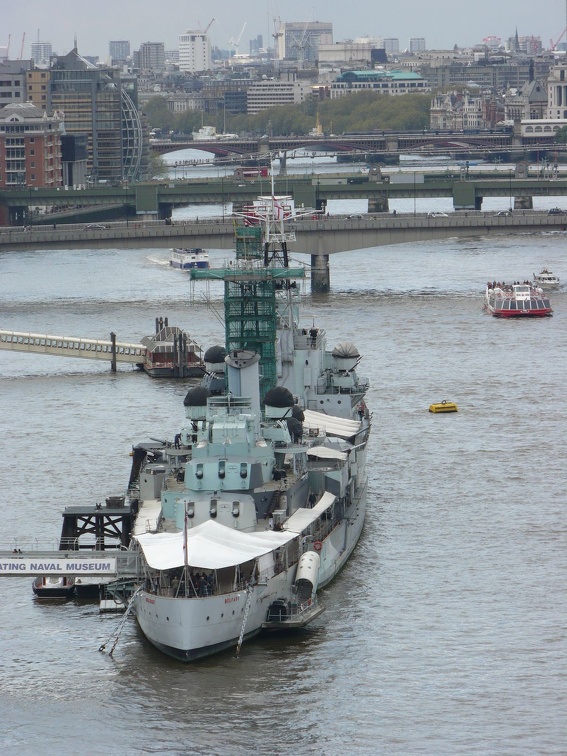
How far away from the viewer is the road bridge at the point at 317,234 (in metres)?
76.7

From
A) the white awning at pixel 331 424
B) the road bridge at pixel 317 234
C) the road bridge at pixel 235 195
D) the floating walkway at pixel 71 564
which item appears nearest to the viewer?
the floating walkway at pixel 71 564

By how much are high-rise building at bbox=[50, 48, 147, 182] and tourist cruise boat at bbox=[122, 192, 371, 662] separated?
104 metres

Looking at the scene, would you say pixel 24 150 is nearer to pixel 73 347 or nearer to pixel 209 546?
pixel 73 347

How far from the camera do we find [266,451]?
29547 millimetres

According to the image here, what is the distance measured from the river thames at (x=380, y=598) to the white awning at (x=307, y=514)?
1307 mm

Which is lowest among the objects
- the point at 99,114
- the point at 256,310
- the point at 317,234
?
the point at 317,234

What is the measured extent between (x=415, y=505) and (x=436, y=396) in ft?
43.5

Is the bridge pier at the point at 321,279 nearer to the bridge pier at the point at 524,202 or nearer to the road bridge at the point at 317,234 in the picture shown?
the road bridge at the point at 317,234

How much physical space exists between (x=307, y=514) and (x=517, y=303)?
36.8m

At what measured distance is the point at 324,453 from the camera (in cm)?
3192

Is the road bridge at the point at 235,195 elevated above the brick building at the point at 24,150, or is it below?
below

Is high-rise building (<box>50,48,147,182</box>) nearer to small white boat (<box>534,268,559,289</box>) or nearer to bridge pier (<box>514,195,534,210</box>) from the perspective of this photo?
bridge pier (<box>514,195,534,210</box>)

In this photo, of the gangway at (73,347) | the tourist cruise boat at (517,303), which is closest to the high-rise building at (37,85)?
the tourist cruise boat at (517,303)

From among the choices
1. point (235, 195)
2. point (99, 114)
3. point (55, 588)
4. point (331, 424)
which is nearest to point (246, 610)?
point (55, 588)
